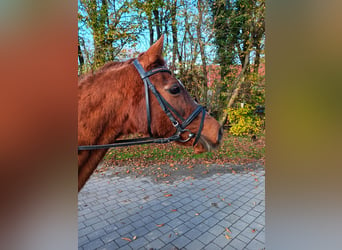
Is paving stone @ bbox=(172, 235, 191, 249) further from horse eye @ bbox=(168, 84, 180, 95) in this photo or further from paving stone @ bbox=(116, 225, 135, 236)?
horse eye @ bbox=(168, 84, 180, 95)

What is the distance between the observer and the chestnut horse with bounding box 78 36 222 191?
143 cm

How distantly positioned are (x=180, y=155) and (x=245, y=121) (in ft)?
10.1

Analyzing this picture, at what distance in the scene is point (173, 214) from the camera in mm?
3391

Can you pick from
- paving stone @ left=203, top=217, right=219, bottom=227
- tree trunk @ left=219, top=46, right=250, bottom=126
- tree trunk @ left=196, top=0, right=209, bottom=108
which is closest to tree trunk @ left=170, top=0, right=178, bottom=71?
tree trunk @ left=196, top=0, right=209, bottom=108

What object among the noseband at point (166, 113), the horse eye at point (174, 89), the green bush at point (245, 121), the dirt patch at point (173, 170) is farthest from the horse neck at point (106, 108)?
the green bush at point (245, 121)

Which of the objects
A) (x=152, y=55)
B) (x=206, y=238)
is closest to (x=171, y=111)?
(x=152, y=55)

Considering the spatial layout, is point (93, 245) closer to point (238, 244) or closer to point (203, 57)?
point (238, 244)
